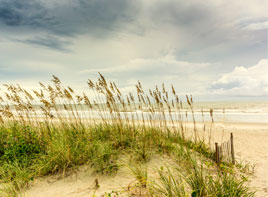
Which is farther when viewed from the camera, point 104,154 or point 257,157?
point 257,157

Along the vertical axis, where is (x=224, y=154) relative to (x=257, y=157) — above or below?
above

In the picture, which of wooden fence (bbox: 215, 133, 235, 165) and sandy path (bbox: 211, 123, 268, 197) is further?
wooden fence (bbox: 215, 133, 235, 165)

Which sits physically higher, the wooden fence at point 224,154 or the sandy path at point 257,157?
the wooden fence at point 224,154

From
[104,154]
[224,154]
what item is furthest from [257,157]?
[104,154]

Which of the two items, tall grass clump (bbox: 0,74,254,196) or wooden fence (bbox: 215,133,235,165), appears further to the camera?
wooden fence (bbox: 215,133,235,165)

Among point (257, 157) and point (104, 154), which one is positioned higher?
point (104, 154)

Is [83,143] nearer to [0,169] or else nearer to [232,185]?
[0,169]

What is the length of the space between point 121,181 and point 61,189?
1.28m

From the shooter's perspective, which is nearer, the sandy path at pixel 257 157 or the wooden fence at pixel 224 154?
the sandy path at pixel 257 157

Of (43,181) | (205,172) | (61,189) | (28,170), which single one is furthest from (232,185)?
(28,170)

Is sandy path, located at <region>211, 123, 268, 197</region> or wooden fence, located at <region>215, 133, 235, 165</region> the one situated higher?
wooden fence, located at <region>215, 133, 235, 165</region>

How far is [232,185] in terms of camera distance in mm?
2734

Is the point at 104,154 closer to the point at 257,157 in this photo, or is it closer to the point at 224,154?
the point at 224,154

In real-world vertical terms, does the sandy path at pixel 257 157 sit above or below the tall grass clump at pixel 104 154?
below
